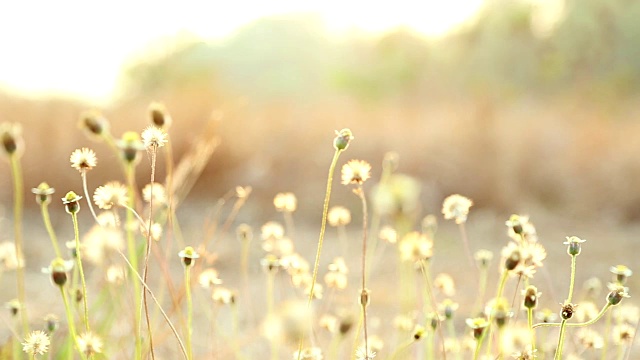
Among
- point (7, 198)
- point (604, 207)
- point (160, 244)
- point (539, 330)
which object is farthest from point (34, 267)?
point (604, 207)

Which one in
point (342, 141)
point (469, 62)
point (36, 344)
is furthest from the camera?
point (469, 62)

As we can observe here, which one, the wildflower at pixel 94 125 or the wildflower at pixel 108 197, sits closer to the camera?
the wildflower at pixel 94 125

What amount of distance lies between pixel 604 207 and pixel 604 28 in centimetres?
404

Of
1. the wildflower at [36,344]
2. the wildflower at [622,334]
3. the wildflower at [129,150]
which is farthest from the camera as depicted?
the wildflower at [622,334]

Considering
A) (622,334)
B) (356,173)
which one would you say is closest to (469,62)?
(622,334)

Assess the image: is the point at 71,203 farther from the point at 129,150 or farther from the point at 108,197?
the point at 129,150

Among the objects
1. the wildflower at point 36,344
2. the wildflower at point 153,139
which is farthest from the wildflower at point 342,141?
the wildflower at point 36,344

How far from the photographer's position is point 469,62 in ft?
29.1

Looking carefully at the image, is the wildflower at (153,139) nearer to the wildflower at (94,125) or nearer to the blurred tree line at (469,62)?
the wildflower at (94,125)

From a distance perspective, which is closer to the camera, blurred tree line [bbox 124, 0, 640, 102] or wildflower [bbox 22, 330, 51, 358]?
wildflower [bbox 22, 330, 51, 358]

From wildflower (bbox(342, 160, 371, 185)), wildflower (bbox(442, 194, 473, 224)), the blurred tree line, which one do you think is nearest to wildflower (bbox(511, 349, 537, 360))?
wildflower (bbox(442, 194, 473, 224))

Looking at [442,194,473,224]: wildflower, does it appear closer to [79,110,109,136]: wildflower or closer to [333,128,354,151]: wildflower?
[333,128,354,151]: wildflower

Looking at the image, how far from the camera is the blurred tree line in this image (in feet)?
23.1

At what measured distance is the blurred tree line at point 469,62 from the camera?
7055mm
